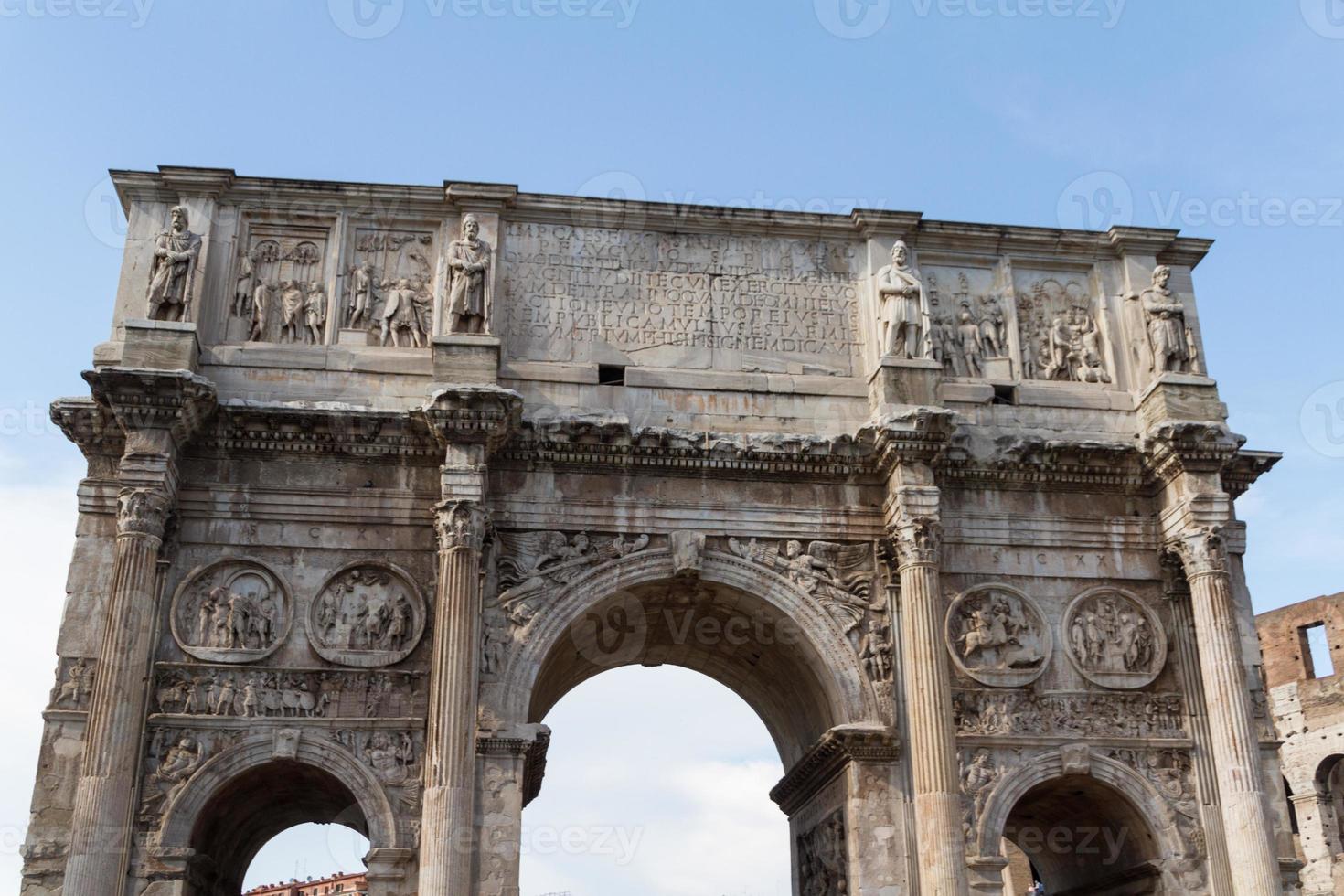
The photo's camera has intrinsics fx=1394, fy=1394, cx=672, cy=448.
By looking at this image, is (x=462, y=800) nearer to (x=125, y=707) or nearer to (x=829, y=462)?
(x=125, y=707)

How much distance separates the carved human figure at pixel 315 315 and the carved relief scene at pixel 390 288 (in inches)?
8.5

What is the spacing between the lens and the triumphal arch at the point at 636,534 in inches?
542

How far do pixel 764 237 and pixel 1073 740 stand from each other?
6767mm

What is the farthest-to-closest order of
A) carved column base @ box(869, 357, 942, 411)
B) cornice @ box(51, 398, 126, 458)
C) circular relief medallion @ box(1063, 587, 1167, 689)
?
carved column base @ box(869, 357, 942, 411), circular relief medallion @ box(1063, 587, 1167, 689), cornice @ box(51, 398, 126, 458)

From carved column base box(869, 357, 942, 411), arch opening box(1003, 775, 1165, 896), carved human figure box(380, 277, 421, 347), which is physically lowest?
arch opening box(1003, 775, 1165, 896)

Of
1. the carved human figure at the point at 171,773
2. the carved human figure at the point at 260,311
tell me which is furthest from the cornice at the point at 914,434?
the carved human figure at the point at 171,773

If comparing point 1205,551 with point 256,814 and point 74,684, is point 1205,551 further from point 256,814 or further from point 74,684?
point 74,684

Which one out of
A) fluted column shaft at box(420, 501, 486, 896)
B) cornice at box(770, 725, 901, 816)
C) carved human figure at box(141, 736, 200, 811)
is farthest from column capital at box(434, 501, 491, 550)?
cornice at box(770, 725, 901, 816)

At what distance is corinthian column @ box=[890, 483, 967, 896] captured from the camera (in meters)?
13.6

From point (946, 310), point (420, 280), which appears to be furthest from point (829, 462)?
point (420, 280)

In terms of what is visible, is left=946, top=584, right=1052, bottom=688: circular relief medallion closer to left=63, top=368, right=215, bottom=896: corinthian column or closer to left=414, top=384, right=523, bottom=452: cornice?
left=414, top=384, right=523, bottom=452: cornice

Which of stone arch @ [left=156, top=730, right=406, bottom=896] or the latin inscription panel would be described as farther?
the latin inscription panel

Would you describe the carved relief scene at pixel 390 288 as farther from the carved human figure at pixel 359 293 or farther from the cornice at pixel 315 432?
the cornice at pixel 315 432

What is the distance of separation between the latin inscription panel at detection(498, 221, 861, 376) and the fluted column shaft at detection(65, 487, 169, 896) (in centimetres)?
438
